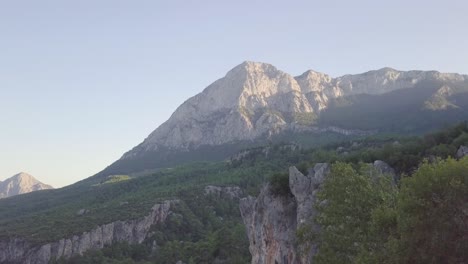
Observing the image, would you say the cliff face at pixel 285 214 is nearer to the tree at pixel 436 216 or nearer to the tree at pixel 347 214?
the tree at pixel 347 214

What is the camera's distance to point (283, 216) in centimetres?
7388

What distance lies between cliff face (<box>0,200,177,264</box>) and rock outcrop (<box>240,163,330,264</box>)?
290 feet

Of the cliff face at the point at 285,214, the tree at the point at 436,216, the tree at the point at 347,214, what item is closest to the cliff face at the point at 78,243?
the cliff face at the point at 285,214

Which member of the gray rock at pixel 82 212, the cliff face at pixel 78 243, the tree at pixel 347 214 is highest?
the tree at pixel 347 214

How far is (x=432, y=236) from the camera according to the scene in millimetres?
31422

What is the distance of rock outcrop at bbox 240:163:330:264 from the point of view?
66.9 m

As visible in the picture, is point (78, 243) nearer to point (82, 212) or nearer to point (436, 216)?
point (82, 212)

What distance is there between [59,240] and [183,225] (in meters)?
45.9

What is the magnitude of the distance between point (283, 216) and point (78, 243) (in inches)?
4071

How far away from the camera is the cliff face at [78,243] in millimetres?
149125

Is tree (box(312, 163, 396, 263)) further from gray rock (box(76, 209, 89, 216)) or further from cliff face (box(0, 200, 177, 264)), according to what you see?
gray rock (box(76, 209, 89, 216))

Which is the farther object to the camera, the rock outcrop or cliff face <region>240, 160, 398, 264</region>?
the rock outcrop

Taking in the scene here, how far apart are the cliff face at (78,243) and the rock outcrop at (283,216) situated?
290 feet

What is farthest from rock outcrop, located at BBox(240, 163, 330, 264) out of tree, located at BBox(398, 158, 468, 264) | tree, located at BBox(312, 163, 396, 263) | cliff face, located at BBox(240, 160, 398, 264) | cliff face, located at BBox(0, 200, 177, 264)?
cliff face, located at BBox(0, 200, 177, 264)
